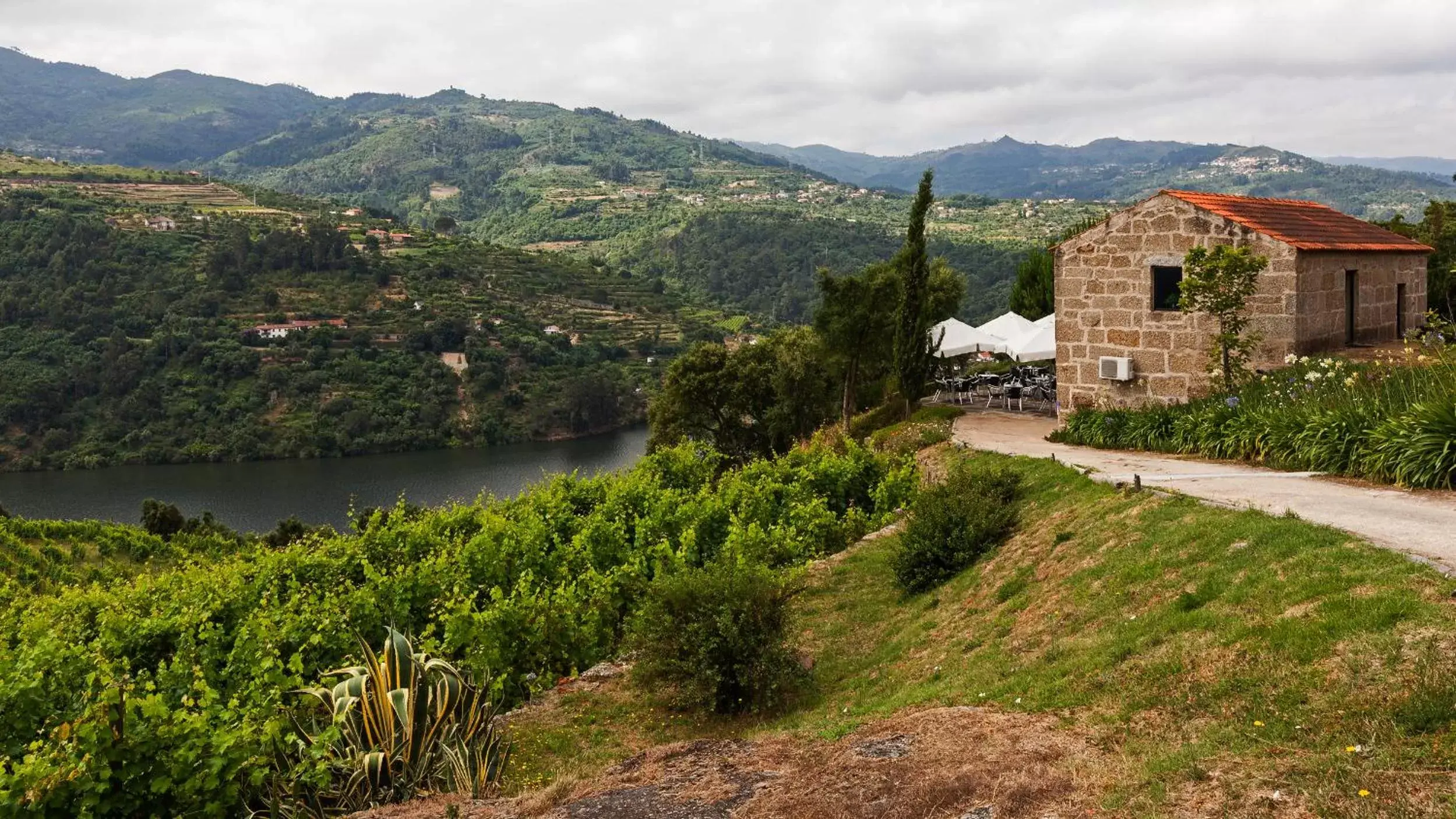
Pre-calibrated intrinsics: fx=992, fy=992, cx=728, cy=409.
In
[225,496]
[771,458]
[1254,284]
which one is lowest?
[225,496]

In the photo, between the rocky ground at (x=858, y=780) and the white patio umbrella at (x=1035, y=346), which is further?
the white patio umbrella at (x=1035, y=346)

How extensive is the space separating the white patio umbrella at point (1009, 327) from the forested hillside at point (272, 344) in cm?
4817

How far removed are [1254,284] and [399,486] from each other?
45647 mm

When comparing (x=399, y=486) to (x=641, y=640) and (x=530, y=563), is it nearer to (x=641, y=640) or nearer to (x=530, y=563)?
(x=530, y=563)

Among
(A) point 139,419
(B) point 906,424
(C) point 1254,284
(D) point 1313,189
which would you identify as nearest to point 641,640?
(C) point 1254,284

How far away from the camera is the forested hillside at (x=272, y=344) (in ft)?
207

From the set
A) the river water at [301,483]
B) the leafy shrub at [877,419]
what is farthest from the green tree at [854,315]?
the river water at [301,483]

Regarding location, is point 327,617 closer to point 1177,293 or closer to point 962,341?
point 1177,293

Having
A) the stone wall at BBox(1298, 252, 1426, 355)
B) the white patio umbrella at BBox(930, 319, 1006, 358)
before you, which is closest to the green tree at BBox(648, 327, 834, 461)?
the white patio umbrella at BBox(930, 319, 1006, 358)

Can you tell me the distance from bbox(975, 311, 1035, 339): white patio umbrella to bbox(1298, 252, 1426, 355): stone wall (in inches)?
265

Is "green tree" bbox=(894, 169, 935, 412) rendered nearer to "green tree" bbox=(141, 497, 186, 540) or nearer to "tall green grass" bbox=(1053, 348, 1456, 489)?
"tall green grass" bbox=(1053, 348, 1456, 489)

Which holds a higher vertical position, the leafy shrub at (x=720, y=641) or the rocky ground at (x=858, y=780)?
the rocky ground at (x=858, y=780)

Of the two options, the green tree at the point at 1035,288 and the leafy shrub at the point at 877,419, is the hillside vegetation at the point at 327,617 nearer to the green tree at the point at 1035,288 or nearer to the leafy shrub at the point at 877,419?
the leafy shrub at the point at 877,419

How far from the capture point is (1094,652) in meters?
5.87
